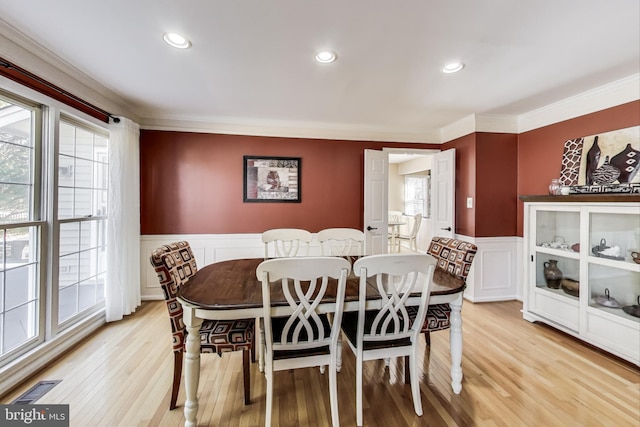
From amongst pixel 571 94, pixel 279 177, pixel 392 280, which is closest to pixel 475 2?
pixel 392 280

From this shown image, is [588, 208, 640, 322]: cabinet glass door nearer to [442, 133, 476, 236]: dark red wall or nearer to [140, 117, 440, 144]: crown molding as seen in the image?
[442, 133, 476, 236]: dark red wall

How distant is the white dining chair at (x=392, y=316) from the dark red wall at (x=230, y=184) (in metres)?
2.20

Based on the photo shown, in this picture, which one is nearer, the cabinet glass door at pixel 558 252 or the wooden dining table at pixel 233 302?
the wooden dining table at pixel 233 302

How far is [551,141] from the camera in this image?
304 centimetres

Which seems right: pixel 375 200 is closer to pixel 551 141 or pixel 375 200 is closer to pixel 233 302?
pixel 551 141

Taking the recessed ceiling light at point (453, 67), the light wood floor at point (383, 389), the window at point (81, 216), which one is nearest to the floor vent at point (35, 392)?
the light wood floor at point (383, 389)

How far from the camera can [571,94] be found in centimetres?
271

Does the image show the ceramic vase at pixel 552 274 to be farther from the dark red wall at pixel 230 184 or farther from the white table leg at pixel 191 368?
the white table leg at pixel 191 368

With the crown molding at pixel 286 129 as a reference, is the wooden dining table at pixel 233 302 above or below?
below

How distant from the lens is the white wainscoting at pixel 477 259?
11.2 feet

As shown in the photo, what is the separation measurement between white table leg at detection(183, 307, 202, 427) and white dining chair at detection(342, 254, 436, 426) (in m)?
0.89

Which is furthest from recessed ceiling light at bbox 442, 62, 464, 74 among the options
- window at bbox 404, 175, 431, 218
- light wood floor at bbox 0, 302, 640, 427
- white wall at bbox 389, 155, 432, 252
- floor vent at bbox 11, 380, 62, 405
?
window at bbox 404, 175, 431, 218

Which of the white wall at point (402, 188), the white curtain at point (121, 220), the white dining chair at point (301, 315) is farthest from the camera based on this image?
the white wall at point (402, 188)

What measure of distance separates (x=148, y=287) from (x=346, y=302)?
302 cm
